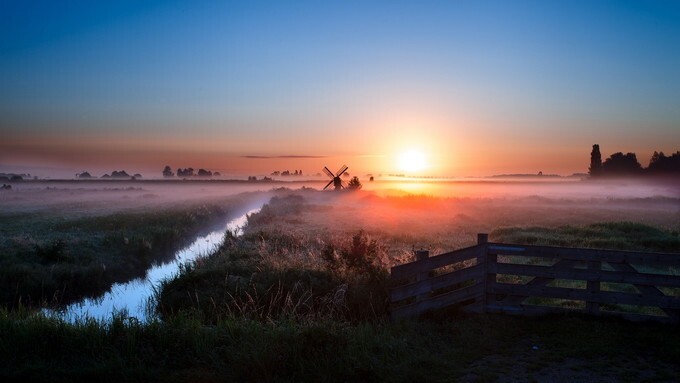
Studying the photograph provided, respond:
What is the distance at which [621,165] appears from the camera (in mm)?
104875

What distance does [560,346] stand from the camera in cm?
871

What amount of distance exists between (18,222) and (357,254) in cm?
3165

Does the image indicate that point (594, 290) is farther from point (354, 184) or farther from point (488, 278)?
point (354, 184)

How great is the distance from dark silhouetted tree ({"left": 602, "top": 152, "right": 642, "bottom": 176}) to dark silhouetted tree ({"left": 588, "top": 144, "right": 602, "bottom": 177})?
3.47 feet

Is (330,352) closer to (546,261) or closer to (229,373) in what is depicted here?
(229,373)

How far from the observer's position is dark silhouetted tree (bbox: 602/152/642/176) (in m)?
102

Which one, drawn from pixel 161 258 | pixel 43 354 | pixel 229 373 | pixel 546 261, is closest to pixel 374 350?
pixel 229 373

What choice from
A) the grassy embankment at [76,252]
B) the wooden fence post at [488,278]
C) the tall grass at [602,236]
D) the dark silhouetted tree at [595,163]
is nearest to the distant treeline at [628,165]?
the dark silhouetted tree at [595,163]

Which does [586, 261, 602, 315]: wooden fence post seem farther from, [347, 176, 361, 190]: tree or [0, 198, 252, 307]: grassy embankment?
[347, 176, 361, 190]: tree

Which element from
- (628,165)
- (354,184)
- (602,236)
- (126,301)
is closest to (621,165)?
(628,165)

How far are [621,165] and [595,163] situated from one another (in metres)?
5.21

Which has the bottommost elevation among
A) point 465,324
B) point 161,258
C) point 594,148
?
point 161,258

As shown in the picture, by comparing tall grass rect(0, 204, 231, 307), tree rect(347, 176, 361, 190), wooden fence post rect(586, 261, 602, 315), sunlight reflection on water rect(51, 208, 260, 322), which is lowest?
sunlight reflection on water rect(51, 208, 260, 322)

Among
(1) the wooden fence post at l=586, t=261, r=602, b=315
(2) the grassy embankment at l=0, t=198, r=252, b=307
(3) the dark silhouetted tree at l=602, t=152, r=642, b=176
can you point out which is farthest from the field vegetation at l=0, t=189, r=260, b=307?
(3) the dark silhouetted tree at l=602, t=152, r=642, b=176
